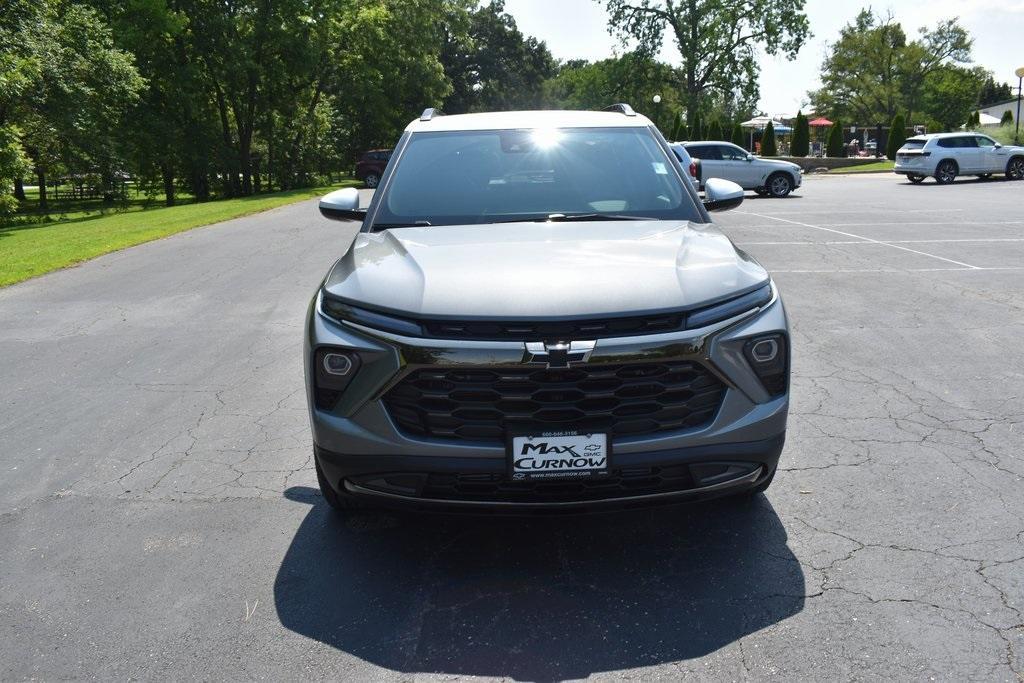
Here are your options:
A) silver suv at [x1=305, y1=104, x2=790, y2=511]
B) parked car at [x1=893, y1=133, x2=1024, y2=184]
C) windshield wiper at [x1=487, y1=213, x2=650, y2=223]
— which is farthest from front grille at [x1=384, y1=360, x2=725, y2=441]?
parked car at [x1=893, y1=133, x2=1024, y2=184]

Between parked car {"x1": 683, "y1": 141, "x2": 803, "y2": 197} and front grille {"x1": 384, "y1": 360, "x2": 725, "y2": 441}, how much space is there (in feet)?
78.2

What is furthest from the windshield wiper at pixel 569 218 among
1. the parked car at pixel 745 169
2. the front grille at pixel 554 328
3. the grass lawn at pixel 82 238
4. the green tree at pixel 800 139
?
the green tree at pixel 800 139

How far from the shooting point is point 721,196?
17.0ft

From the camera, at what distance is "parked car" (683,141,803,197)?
85.8ft

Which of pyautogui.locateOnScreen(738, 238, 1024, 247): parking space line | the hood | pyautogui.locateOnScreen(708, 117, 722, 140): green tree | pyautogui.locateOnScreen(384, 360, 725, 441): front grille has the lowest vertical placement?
pyautogui.locateOnScreen(738, 238, 1024, 247): parking space line

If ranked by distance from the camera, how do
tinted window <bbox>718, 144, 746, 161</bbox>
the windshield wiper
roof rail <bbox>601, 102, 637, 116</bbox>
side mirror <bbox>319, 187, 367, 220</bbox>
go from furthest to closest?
1. tinted window <bbox>718, 144, 746, 161</bbox>
2. roof rail <bbox>601, 102, 637, 116</bbox>
3. side mirror <bbox>319, 187, 367, 220</bbox>
4. the windshield wiper

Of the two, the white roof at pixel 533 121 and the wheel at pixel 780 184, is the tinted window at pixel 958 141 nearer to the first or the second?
the wheel at pixel 780 184

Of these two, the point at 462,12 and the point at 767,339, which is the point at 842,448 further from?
the point at 462,12

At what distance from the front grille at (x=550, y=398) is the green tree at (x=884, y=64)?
245 feet

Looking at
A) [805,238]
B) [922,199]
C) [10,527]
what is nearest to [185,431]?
[10,527]

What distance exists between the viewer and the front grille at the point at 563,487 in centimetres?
311

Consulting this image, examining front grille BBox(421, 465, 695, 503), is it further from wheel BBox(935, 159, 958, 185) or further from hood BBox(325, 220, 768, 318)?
wheel BBox(935, 159, 958, 185)

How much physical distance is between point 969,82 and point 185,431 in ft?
278

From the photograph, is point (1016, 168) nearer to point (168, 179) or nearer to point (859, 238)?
point (859, 238)
